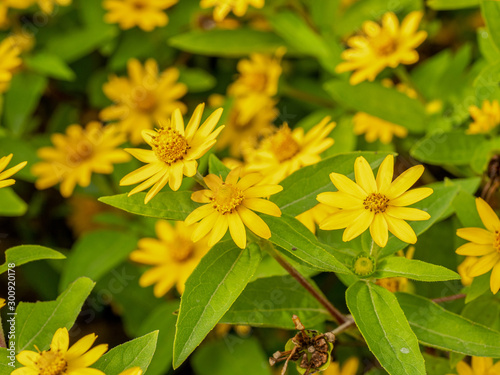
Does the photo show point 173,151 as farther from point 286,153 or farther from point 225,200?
point 286,153

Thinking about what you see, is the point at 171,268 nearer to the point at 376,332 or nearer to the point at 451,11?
the point at 376,332

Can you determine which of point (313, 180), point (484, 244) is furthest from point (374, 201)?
point (484, 244)

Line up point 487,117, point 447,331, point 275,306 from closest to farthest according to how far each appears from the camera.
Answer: point 447,331 → point 275,306 → point 487,117

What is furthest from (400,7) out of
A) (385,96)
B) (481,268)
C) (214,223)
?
(214,223)

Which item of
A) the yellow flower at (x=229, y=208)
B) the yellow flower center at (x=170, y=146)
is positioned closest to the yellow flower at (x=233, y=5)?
the yellow flower center at (x=170, y=146)

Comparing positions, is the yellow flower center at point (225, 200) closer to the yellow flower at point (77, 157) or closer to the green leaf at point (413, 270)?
the green leaf at point (413, 270)

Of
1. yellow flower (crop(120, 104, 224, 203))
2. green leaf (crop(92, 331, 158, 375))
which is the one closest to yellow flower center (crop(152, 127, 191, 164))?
yellow flower (crop(120, 104, 224, 203))
